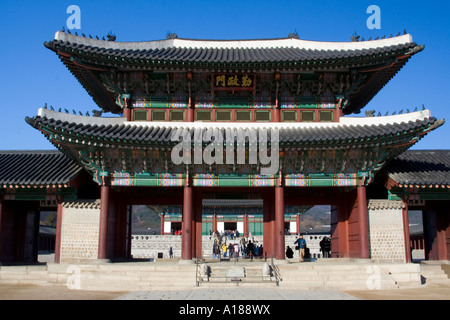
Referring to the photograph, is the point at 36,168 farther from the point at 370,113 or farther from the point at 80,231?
the point at 370,113

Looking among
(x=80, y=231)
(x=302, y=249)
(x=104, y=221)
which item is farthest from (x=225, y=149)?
(x=80, y=231)

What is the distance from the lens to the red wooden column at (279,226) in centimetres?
2075

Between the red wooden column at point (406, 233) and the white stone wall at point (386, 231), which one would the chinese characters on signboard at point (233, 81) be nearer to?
the white stone wall at point (386, 231)

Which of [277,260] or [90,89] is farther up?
[90,89]

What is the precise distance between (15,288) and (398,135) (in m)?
18.0

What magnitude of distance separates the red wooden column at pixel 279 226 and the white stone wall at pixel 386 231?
432 centimetres

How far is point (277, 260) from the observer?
20516 mm

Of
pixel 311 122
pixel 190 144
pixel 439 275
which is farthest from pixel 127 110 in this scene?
pixel 439 275

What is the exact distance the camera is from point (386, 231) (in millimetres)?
21250

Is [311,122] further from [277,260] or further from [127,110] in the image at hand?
[127,110]

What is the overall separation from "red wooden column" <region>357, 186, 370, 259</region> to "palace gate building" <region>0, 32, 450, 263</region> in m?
0.05
